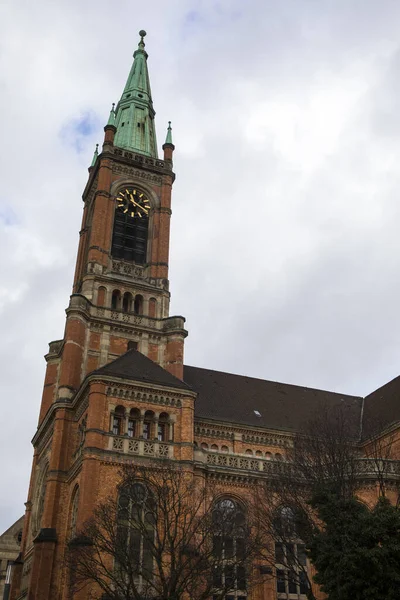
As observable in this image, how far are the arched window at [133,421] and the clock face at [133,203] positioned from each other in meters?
22.6

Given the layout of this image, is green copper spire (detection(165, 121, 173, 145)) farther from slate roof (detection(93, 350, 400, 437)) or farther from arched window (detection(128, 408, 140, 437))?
arched window (detection(128, 408, 140, 437))

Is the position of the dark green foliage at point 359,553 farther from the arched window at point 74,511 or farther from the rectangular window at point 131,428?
the arched window at point 74,511

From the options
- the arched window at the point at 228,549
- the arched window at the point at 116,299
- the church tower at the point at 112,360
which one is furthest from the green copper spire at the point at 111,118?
the arched window at the point at 228,549

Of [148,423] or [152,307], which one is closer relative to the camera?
[148,423]

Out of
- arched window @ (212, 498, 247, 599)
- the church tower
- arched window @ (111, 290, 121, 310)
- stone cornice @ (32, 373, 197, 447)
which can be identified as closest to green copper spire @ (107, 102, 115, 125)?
the church tower

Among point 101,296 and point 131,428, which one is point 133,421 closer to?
point 131,428

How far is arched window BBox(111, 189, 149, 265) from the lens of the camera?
2116 inches

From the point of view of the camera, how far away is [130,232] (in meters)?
54.9

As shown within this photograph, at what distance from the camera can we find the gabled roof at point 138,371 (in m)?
38.2

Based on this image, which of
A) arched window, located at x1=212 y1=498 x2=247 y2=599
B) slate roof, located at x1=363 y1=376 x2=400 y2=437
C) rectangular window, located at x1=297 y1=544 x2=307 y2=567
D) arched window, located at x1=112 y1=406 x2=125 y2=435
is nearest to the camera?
arched window, located at x1=212 y1=498 x2=247 y2=599

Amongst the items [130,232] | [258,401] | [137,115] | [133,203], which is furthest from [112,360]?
[137,115]

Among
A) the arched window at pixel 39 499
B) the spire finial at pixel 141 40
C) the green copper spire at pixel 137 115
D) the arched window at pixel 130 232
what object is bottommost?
the arched window at pixel 39 499

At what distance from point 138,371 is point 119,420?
347 cm

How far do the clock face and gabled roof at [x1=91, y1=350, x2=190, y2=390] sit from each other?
16709 mm
